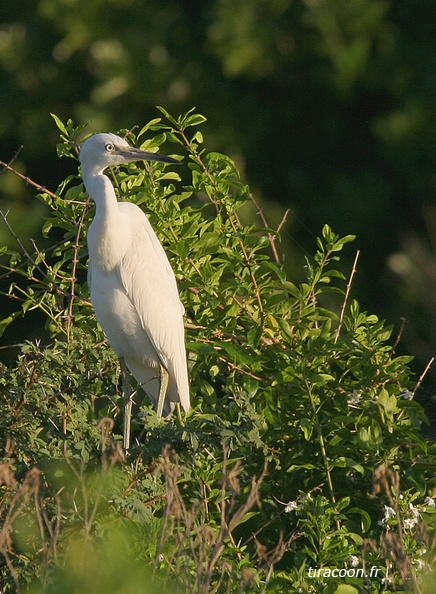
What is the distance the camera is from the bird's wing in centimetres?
312

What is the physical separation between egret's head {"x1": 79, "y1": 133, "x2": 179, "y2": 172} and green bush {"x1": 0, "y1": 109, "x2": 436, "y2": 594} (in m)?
0.07

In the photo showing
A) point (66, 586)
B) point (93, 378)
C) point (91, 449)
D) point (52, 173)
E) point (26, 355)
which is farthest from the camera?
point (52, 173)

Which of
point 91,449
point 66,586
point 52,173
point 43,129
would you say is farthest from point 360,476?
point 52,173

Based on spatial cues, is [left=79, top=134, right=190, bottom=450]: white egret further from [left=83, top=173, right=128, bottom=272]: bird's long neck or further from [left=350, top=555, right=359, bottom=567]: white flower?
[left=350, top=555, right=359, bottom=567]: white flower

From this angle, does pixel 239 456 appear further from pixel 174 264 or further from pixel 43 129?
pixel 43 129

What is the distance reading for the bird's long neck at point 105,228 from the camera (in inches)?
120

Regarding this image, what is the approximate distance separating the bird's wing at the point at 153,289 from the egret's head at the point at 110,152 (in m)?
0.21

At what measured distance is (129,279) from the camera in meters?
3.22

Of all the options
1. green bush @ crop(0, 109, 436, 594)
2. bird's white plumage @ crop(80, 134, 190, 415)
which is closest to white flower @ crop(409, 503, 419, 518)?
green bush @ crop(0, 109, 436, 594)

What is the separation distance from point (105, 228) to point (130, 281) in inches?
8.7

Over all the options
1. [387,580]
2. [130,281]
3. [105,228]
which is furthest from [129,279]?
[387,580]

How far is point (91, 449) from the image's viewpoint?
8.14 ft

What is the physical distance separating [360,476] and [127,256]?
42.2 inches

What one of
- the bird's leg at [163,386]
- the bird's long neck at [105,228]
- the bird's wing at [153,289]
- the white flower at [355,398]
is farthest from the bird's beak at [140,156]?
the white flower at [355,398]
